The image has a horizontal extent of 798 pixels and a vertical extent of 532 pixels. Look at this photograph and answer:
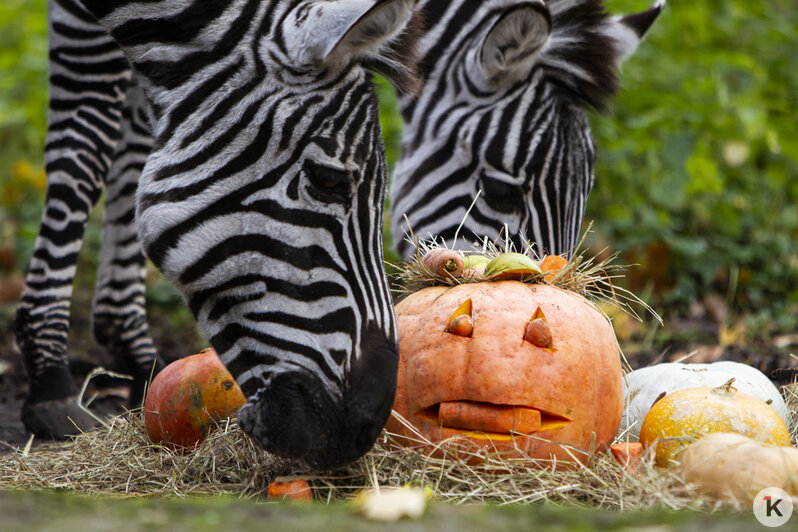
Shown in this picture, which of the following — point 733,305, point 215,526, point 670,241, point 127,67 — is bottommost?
point 733,305

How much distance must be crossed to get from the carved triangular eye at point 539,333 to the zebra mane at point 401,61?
0.96m

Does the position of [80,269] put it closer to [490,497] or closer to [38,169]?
[38,169]

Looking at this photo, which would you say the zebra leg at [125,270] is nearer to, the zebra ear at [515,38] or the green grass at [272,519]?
the zebra ear at [515,38]

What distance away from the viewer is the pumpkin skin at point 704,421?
277 cm

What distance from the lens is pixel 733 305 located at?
759 centimetres

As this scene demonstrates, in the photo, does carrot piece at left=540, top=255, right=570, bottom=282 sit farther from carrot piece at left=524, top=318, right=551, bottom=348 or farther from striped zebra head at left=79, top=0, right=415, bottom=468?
striped zebra head at left=79, top=0, right=415, bottom=468

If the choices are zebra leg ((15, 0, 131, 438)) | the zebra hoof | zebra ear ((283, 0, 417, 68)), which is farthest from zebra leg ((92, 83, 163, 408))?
zebra ear ((283, 0, 417, 68))

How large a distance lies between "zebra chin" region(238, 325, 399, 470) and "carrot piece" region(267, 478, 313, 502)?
0.24 ft

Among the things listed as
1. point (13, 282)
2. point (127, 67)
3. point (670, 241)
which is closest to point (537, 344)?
point (127, 67)

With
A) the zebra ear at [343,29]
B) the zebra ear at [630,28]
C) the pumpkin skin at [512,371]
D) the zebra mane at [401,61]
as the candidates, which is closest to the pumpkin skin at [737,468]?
the pumpkin skin at [512,371]

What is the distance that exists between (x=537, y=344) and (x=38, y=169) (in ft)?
32.2

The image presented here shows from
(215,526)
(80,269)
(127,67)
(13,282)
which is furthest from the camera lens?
(80,269)

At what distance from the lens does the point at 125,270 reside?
5242 mm

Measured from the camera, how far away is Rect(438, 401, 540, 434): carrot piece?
2.73m
